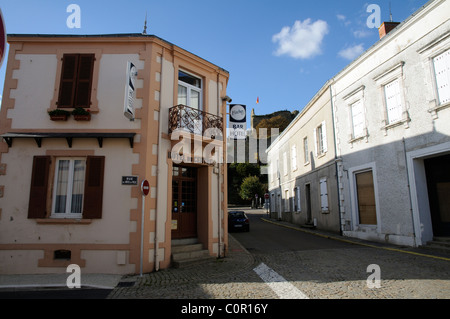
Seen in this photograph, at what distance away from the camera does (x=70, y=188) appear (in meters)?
7.87

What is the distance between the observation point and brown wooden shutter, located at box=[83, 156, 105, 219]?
24.8ft

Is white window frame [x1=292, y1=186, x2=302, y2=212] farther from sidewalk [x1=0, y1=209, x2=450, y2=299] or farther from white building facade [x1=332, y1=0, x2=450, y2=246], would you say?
sidewalk [x1=0, y1=209, x2=450, y2=299]

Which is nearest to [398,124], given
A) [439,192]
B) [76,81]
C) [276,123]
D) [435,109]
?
[435,109]

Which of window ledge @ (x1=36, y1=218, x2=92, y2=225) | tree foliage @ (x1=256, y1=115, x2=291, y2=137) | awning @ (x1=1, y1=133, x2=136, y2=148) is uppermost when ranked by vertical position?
tree foliage @ (x1=256, y1=115, x2=291, y2=137)

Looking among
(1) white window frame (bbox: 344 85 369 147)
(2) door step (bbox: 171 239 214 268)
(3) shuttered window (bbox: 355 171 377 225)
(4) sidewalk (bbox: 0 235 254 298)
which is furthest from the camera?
(1) white window frame (bbox: 344 85 369 147)

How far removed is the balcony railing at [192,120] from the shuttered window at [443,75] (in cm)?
714

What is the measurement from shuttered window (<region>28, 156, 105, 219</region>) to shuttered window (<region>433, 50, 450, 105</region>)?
10543 mm

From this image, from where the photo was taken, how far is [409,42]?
34.0 feet

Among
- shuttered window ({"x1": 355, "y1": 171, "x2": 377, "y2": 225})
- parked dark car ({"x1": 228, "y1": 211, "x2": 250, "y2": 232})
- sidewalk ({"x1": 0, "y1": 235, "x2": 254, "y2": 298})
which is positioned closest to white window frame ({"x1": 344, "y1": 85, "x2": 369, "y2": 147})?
shuttered window ({"x1": 355, "y1": 171, "x2": 377, "y2": 225})

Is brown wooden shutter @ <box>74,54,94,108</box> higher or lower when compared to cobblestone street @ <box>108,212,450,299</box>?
higher

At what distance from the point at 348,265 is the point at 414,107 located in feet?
20.6

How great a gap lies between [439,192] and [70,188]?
39.3ft

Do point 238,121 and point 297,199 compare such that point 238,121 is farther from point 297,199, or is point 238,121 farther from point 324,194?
point 297,199

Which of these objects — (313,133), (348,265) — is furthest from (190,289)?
(313,133)
